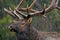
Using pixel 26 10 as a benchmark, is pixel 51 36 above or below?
below

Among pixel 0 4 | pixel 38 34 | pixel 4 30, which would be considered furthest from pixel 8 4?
pixel 38 34

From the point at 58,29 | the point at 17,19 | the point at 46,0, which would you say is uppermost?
the point at 17,19

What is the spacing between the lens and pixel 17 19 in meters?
9.63

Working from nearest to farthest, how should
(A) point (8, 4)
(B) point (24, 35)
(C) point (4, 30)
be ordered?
(B) point (24, 35) → (C) point (4, 30) → (A) point (8, 4)

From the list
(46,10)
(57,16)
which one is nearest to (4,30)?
(46,10)

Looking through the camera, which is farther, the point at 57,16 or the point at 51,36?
the point at 57,16

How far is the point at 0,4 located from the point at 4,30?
1.80 meters

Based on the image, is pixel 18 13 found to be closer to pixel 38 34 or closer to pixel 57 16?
pixel 38 34

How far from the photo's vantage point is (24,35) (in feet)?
30.8

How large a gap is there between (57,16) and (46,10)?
17.2ft

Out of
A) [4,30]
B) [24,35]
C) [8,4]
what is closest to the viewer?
[24,35]

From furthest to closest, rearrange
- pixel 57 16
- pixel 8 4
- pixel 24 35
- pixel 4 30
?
pixel 57 16 → pixel 8 4 → pixel 4 30 → pixel 24 35

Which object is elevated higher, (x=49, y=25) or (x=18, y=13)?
(x=18, y=13)

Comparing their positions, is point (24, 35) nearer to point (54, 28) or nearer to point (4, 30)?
point (4, 30)
